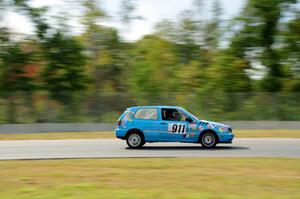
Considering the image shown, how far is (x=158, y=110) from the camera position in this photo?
61.7ft

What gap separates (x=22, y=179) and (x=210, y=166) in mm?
4732

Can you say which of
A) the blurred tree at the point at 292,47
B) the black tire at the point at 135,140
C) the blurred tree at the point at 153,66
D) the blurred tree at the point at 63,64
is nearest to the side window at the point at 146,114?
the black tire at the point at 135,140

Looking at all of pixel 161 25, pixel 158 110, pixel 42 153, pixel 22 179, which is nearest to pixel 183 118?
pixel 158 110

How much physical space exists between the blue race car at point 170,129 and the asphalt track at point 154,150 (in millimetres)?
334

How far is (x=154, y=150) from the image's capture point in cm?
1788

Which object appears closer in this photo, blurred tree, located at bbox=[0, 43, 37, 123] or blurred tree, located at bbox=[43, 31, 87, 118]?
blurred tree, located at bbox=[0, 43, 37, 123]

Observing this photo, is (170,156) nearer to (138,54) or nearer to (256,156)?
(256,156)

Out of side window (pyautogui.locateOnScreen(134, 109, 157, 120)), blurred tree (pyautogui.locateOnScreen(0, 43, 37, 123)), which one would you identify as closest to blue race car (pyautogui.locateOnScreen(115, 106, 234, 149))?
side window (pyautogui.locateOnScreen(134, 109, 157, 120))

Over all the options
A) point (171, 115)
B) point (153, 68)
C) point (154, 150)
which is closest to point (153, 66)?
point (153, 68)

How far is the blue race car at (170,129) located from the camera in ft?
60.5

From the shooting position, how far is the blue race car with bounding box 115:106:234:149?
1844 centimetres

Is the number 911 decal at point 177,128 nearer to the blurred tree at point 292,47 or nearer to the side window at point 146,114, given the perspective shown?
the side window at point 146,114

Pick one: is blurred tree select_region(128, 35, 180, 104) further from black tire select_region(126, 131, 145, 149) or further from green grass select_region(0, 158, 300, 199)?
green grass select_region(0, 158, 300, 199)

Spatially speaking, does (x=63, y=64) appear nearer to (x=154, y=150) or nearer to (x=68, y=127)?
(x=68, y=127)
